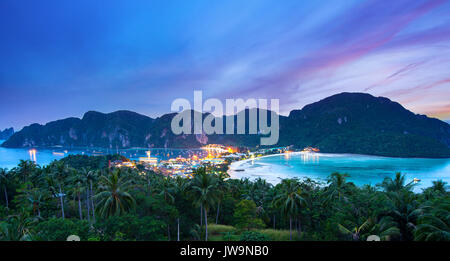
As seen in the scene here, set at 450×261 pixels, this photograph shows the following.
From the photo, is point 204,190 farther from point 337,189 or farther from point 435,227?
point 435,227

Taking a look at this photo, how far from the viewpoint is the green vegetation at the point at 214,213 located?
1065 cm

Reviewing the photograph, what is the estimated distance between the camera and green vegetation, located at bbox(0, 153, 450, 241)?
34.9ft

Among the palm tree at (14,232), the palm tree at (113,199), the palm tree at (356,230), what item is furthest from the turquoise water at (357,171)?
the palm tree at (14,232)

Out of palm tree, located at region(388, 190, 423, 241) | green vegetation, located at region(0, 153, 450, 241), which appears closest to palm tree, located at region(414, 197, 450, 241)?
green vegetation, located at region(0, 153, 450, 241)

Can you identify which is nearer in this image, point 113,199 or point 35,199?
point 113,199

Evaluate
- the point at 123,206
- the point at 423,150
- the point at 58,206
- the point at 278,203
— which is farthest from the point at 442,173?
the point at 58,206

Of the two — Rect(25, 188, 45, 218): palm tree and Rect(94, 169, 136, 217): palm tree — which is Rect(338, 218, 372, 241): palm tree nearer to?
Rect(94, 169, 136, 217): palm tree

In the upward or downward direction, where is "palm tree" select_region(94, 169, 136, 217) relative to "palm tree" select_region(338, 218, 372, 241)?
upward

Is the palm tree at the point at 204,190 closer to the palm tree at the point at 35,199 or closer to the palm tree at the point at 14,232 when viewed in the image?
the palm tree at the point at 14,232

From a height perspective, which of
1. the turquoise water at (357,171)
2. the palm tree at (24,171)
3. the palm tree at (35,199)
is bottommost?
the turquoise water at (357,171)

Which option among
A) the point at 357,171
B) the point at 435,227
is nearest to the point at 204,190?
the point at 435,227

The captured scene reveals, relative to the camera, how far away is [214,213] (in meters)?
24.4
